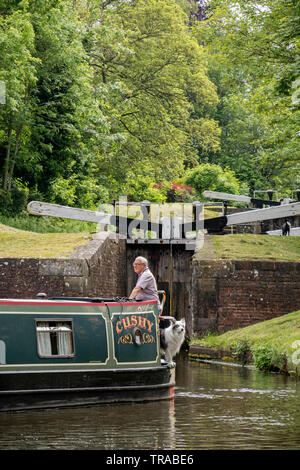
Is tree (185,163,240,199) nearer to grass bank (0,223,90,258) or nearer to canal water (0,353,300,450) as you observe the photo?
grass bank (0,223,90,258)

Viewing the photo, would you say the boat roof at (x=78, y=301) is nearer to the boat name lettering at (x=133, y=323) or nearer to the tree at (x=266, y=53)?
the boat name lettering at (x=133, y=323)

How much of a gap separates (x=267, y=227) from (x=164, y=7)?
13.0 metres

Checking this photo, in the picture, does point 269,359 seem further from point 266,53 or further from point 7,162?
point 7,162

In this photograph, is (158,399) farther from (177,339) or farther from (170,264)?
(170,264)

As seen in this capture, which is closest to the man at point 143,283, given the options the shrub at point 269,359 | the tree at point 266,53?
the shrub at point 269,359

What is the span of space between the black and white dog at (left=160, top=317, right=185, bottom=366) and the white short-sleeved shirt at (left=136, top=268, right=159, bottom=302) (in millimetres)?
521

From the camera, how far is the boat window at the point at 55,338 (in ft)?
35.4

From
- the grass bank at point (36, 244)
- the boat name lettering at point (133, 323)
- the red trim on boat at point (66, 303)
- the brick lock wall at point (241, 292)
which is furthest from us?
the brick lock wall at point (241, 292)

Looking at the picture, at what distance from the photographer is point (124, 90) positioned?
3300 centimetres

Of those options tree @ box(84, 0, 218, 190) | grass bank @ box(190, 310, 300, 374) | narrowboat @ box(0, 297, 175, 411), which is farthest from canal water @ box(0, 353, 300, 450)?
tree @ box(84, 0, 218, 190)

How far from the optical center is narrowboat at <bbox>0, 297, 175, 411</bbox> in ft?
34.2

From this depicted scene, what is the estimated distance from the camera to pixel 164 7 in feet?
124

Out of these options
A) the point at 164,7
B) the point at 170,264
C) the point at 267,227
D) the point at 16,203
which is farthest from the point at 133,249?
the point at 164,7

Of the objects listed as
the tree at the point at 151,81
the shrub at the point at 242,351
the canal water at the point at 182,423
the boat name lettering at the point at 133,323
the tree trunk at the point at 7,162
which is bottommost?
the canal water at the point at 182,423
